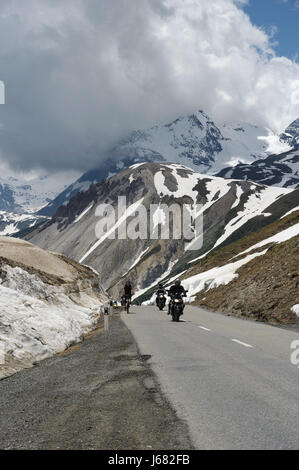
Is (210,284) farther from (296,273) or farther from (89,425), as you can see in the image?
(89,425)

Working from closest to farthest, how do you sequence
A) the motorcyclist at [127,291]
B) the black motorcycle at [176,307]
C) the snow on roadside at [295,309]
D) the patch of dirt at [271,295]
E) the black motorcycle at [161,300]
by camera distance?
the snow on roadside at [295,309] < the patch of dirt at [271,295] < the black motorcycle at [176,307] < the motorcyclist at [127,291] < the black motorcycle at [161,300]

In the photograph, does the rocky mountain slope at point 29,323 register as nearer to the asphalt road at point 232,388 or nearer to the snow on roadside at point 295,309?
the asphalt road at point 232,388

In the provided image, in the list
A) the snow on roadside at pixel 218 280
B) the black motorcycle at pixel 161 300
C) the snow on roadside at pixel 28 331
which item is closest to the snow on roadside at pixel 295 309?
the snow on roadside at pixel 28 331

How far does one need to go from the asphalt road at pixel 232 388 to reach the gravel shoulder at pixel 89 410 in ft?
0.99

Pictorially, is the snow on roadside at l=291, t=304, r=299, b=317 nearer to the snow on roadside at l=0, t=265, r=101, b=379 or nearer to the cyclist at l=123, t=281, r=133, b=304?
the snow on roadside at l=0, t=265, r=101, b=379

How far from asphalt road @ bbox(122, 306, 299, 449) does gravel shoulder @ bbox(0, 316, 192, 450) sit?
300 millimetres

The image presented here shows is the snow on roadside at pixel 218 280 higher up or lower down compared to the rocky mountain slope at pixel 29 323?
higher up

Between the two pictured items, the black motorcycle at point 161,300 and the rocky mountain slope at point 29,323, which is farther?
the black motorcycle at point 161,300

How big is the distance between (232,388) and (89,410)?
250cm

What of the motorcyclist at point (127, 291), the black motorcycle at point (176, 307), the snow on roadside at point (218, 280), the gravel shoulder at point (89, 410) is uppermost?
the snow on roadside at point (218, 280)

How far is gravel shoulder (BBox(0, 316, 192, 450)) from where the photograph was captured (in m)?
4.79

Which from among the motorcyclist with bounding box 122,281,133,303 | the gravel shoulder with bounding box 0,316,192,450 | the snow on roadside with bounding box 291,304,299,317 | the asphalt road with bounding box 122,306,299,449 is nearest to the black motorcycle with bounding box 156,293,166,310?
the motorcyclist with bounding box 122,281,133,303

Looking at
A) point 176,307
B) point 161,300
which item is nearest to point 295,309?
point 176,307

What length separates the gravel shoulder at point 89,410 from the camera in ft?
15.7
